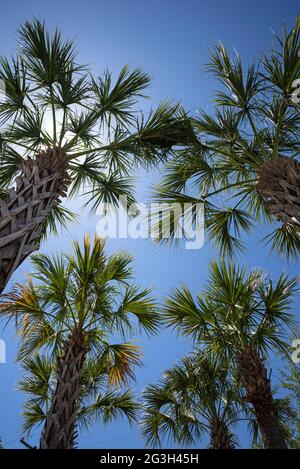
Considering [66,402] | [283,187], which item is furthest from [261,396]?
[283,187]

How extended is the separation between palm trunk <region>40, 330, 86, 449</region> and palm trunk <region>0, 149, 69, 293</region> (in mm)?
2223

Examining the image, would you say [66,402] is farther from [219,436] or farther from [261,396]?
[219,436]

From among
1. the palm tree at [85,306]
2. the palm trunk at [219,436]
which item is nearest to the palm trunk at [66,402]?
the palm tree at [85,306]

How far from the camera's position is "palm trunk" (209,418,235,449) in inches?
277

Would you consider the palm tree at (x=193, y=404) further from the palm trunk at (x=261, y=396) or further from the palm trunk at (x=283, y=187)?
the palm trunk at (x=283, y=187)

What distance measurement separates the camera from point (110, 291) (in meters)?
6.68

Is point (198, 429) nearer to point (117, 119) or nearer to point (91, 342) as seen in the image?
point (91, 342)

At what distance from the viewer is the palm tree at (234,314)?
679cm

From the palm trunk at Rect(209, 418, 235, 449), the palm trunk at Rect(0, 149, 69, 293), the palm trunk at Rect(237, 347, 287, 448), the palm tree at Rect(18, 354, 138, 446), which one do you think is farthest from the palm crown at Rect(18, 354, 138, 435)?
the palm trunk at Rect(0, 149, 69, 293)

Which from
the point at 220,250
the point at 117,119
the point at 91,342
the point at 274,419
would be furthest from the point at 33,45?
the point at 274,419

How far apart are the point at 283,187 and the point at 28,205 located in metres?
2.89

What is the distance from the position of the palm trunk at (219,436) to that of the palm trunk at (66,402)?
3630 millimetres

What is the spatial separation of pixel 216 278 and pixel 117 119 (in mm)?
3598
